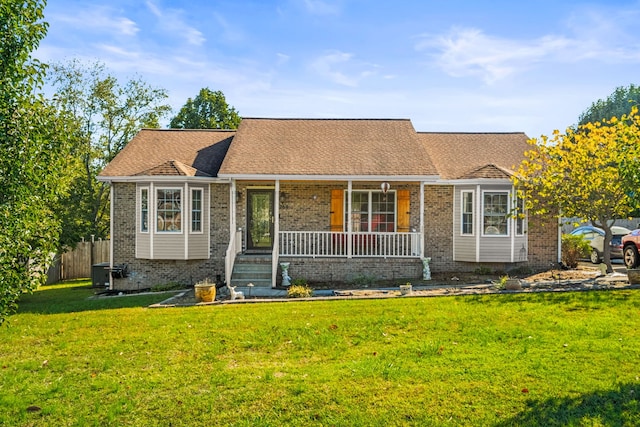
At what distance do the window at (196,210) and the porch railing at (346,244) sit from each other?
2764 millimetres

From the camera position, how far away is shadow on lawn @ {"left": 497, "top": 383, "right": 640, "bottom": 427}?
4.95 meters

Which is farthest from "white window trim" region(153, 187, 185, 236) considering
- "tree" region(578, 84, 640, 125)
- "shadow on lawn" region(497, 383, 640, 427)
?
"tree" region(578, 84, 640, 125)

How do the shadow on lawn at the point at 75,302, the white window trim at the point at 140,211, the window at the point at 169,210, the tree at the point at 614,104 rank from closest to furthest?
the shadow on lawn at the point at 75,302 → the white window trim at the point at 140,211 → the window at the point at 169,210 → the tree at the point at 614,104

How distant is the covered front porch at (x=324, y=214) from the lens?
50.7 feet

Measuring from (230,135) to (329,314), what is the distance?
1187cm

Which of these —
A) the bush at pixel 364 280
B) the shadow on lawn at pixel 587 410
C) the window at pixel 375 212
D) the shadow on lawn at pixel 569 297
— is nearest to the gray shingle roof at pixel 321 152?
the window at pixel 375 212

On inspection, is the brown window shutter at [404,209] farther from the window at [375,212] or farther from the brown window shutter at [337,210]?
the brown window shutter at [337,210]

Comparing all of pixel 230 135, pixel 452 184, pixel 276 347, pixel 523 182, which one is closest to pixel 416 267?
pixel 452 184

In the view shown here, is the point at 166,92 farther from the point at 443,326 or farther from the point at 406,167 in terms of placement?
the point at 443,326

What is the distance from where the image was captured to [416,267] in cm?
1488

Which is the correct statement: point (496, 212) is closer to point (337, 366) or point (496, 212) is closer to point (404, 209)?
point (404, 209)

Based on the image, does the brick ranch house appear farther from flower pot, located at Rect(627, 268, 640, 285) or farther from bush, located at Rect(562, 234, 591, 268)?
flower pot, located at Rect(627, 268, 640, 285)

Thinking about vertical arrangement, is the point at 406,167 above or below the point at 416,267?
above

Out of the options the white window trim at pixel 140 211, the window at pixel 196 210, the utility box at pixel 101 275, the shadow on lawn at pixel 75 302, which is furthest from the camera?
the utility box at pixel 101 275
